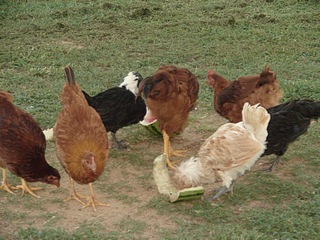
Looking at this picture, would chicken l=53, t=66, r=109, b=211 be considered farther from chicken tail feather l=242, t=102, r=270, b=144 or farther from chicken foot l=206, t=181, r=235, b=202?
chicken tail feather l=242, t=102, r=270, b=144

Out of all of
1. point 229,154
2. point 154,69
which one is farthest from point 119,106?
point 154,69

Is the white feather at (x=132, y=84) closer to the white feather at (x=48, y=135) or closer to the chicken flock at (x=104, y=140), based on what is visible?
the chicken flock at (x=104, y=140)

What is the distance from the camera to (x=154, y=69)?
9.14 m

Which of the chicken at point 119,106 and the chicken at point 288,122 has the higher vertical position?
the chicken at point 288,122

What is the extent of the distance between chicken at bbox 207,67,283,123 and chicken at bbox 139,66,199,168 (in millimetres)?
477

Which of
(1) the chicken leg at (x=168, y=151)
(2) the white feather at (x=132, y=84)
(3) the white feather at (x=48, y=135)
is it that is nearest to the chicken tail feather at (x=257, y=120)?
(1) the chicken leg at (x=168, y=151)

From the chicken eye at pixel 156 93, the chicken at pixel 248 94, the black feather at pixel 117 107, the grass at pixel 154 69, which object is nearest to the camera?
the grass at pixel 154 69

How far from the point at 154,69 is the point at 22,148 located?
4.43 m

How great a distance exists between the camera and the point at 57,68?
30.3 feet

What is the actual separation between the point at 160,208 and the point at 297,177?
1636 mm

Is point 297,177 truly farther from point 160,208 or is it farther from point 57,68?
point 57,68

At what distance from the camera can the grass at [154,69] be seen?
15.8 feet

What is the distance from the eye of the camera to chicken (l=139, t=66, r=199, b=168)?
19.4 ft

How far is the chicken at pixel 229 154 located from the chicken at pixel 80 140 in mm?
867
